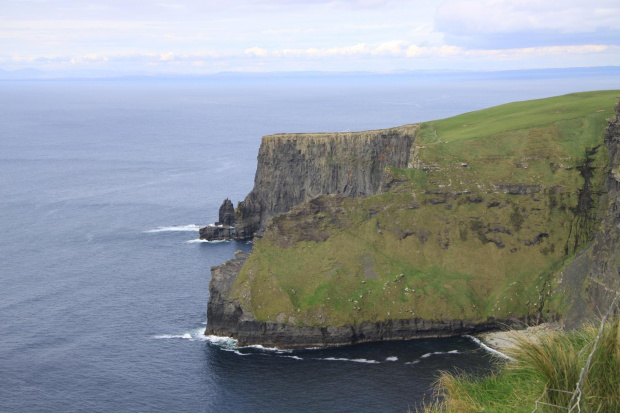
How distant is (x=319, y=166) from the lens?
136 meters

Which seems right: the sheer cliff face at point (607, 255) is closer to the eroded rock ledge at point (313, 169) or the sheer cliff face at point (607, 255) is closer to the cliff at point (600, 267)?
the cliff at point (600, 267)

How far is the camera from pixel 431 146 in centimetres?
10806

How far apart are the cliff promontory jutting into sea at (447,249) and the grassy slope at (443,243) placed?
153mm

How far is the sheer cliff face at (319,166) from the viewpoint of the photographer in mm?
126750

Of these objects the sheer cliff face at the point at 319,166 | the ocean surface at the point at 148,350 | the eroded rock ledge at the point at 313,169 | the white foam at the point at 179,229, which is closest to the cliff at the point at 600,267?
the ocean surface at the point at 148,350

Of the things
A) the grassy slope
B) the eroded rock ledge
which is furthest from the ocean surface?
the eroded rock ledge

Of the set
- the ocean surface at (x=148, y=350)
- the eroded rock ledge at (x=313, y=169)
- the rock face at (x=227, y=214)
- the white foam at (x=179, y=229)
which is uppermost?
the eroded rock ledge at (x=313, y=169)

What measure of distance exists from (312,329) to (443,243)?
23263mm

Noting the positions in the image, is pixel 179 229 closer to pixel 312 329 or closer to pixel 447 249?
pixel 312 329

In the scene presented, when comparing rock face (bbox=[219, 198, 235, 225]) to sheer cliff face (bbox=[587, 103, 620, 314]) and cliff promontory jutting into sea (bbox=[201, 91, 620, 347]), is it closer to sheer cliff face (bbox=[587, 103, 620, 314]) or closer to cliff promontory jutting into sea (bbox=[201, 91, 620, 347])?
cliff promontory jutting into sea (bbox=[201, 91, 620, 347])

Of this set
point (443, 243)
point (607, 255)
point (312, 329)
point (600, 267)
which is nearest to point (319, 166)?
point (443, 243)

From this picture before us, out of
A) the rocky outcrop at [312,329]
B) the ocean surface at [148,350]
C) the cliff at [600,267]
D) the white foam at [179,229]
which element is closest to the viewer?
the ocean surface at [148,350]

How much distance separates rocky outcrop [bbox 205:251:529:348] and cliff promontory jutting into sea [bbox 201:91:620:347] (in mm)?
137

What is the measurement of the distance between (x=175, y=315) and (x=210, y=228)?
1703 inches
